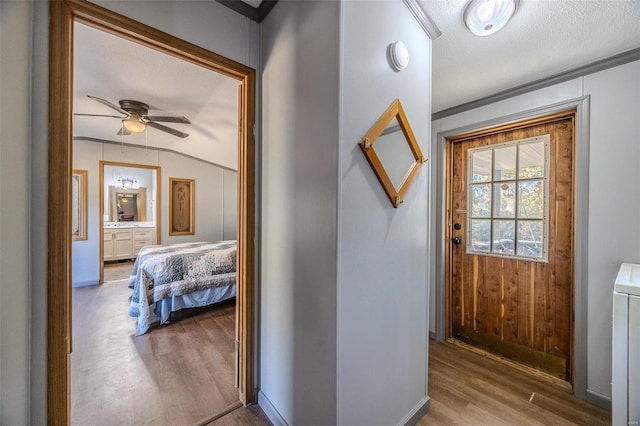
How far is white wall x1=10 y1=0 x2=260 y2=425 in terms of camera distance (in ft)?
2.93

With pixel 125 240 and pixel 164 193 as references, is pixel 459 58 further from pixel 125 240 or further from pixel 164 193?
pixel 125 240

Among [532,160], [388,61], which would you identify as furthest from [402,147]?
[532,160]

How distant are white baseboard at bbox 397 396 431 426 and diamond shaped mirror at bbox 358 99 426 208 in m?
1.21

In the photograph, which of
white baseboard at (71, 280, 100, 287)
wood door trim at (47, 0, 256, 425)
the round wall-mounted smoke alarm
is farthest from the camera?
white baseboard at (71, 280, 100, 287)

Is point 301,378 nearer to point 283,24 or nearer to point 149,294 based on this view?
point 283,24

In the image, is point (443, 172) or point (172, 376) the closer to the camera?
point (172, 376)

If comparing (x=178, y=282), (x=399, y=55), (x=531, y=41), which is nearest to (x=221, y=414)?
(x=178, y=282)

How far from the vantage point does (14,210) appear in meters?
0.92

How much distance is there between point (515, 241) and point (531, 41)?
4.87 ft

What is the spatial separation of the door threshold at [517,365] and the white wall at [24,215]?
9.42 ft

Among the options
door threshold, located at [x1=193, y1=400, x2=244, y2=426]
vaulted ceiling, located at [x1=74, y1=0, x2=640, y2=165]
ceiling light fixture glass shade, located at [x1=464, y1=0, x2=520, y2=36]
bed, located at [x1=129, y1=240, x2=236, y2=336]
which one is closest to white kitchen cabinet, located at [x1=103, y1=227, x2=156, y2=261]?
bed, located at [x1=129, y1=240, x2=236, y2=336]

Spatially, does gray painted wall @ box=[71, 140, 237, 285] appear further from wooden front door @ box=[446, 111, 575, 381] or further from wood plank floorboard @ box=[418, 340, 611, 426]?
wood plank floorboard @ box=[418, 340, 611, 426]

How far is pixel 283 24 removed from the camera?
138 cm

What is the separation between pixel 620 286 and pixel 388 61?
1.51 metres
